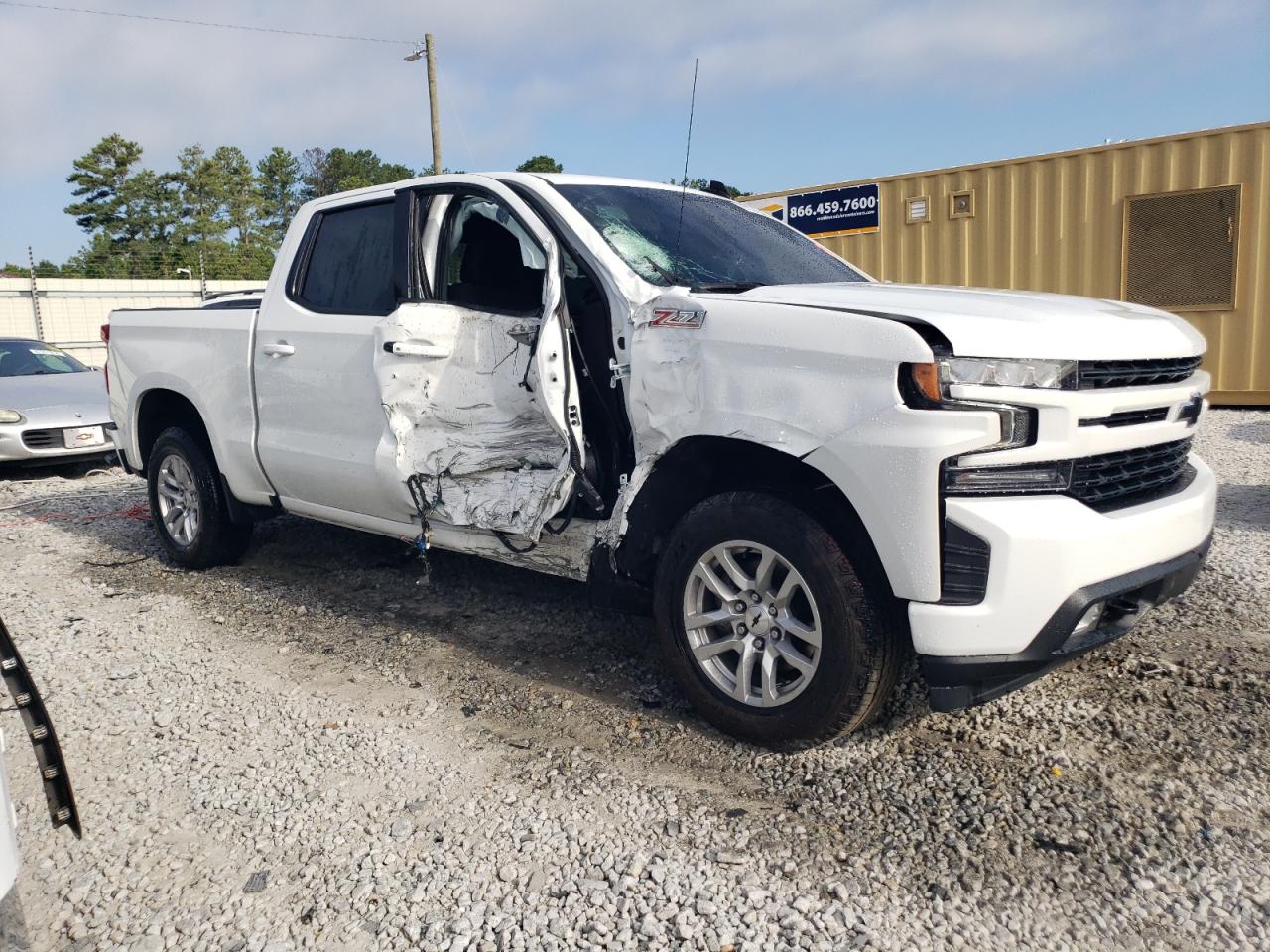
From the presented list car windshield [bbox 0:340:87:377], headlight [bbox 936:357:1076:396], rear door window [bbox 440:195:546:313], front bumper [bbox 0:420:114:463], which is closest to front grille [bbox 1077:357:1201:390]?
headlight [bbox 936:357:1076:396]

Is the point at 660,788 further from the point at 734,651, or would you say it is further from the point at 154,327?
the point at 154,327

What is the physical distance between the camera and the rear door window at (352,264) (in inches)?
179

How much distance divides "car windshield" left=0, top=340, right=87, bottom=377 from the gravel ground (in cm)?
710

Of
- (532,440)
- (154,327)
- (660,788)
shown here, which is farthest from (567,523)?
(154,327)

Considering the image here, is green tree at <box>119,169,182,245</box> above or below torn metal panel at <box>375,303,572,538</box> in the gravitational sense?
above

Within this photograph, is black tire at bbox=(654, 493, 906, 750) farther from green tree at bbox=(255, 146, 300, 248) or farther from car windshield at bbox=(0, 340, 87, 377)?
green tree at bbox=(255, 146, 300, 248)

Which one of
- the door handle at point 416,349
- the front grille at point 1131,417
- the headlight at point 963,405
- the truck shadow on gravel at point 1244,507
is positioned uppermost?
the door handle at point 416,349

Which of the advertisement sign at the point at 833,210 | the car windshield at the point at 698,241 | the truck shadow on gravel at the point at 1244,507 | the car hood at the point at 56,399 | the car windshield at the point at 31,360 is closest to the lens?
the car windshield at the point at 698,241

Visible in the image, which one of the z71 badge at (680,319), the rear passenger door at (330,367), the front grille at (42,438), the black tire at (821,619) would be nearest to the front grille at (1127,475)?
the black tire at (821,619)

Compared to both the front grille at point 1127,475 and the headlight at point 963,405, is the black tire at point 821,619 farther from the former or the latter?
the front grille at point 1127,475

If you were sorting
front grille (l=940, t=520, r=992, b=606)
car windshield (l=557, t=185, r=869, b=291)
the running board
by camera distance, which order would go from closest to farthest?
the running board → front grille (l=940, t=520, r=992, b=606) → car windshield (l=557, t=185, r=869, b=291)

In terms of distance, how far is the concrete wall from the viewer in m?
21.1

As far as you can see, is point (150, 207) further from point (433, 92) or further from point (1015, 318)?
point (1015, 318)

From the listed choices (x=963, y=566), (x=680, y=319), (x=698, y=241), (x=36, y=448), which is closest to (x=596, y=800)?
(x=963, y=566)
